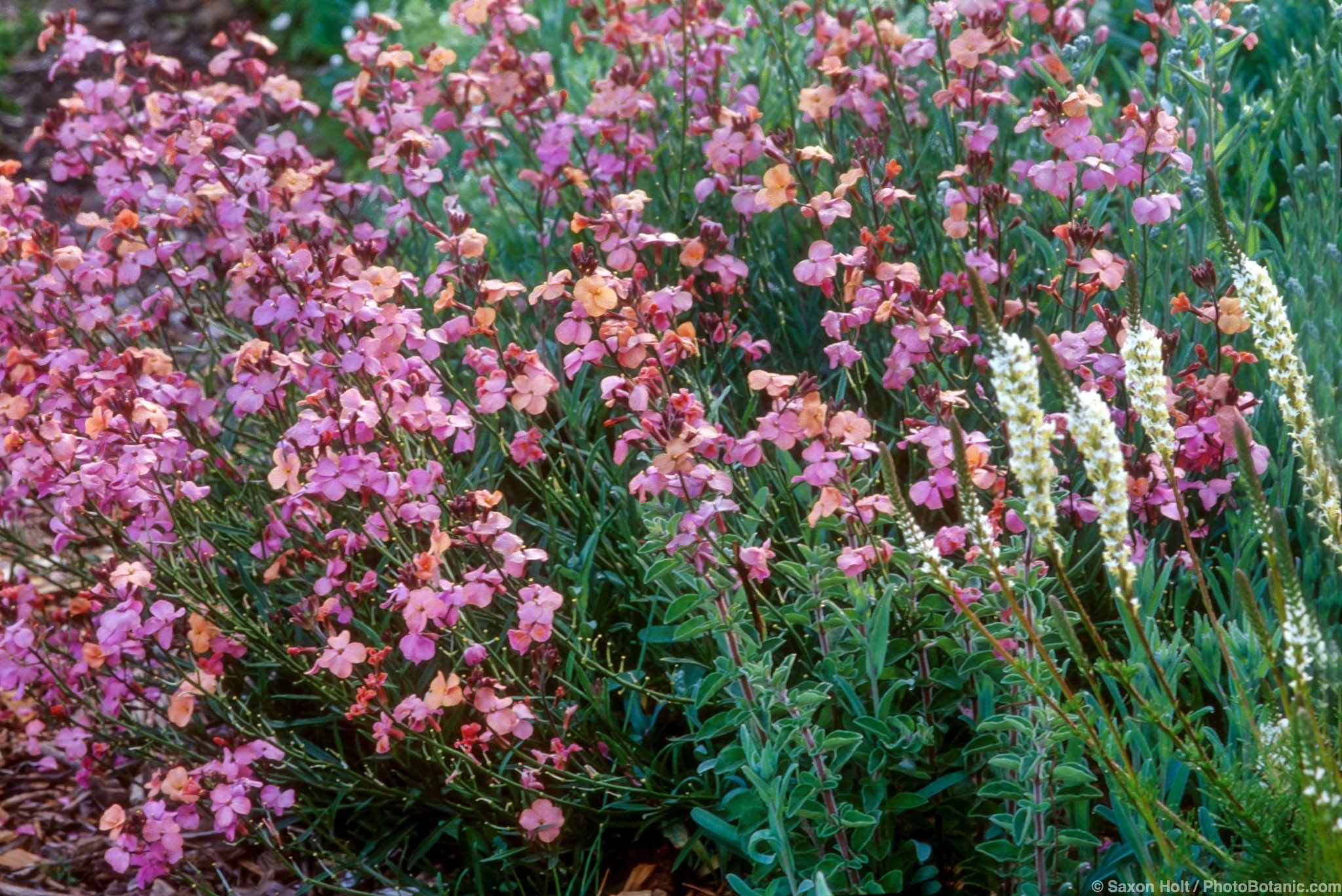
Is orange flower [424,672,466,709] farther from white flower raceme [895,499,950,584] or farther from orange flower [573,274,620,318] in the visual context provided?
white flower raceme [895,499,950,584]

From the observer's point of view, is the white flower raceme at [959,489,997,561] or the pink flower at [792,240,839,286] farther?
the pink flower at [792,240,839,286]

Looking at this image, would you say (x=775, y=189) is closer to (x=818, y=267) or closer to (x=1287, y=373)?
(x=818, y=267)

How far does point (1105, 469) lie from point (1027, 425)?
0.33 ft

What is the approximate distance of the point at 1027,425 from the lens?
1419 millimetres

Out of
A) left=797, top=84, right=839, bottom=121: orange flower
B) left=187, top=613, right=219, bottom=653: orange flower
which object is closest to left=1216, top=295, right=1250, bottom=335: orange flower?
left=797, top=84, right=839, bottom=121: orange flower

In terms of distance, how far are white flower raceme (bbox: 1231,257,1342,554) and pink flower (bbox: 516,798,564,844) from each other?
124 cm

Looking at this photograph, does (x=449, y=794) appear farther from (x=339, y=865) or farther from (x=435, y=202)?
(x=435, y=202)

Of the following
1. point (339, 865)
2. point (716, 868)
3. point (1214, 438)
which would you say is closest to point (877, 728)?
point (716, 868)

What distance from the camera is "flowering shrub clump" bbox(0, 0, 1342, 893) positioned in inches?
72.2

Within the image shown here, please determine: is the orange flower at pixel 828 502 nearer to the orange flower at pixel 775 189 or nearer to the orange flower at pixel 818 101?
the orange flower at pixel 775 189

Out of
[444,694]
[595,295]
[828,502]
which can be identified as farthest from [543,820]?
[595,295]

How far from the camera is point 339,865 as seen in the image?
231cm

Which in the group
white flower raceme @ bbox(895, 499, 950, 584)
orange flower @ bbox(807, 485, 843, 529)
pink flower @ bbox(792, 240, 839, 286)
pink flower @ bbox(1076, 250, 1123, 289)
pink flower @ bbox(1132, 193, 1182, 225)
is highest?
pink flower @ bbox(1132, 193, 1182, 225)

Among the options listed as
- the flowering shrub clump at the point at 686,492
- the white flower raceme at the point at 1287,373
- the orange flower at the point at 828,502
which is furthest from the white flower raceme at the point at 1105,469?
the orange flower at the point at 828,502
